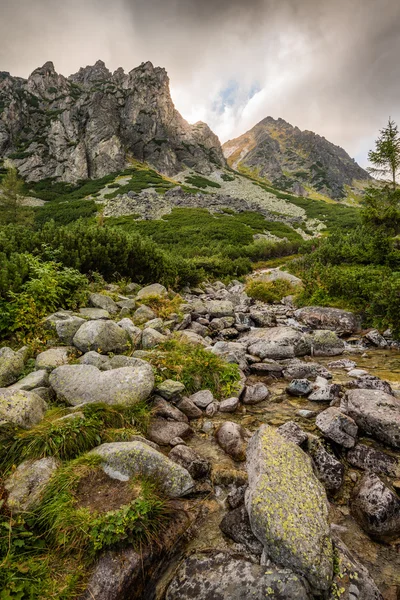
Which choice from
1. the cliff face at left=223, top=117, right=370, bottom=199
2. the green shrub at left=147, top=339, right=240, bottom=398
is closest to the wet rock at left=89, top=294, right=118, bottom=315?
the green shrub at left=147, top=339, right=240, bottom=398

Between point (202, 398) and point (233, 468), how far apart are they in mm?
1484

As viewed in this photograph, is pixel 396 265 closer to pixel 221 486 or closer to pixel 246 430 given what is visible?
pixel 246 430

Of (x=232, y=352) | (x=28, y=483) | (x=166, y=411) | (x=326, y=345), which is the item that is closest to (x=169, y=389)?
(x=166, y=411)

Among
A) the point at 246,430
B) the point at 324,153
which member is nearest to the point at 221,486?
the point at 246,430

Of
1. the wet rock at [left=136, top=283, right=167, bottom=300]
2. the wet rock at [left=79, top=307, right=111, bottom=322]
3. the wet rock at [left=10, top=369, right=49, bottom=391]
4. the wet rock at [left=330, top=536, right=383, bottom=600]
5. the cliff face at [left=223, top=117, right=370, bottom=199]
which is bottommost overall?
the wet rock at [left=330, top=536, right=383, bottom=600]

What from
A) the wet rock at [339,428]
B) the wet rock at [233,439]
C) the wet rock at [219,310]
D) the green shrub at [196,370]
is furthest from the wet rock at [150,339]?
the wet rock at [219,310]

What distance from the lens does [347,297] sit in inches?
409

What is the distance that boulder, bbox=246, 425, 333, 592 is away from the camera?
2.14m

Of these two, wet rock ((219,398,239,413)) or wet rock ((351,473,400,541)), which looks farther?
wet rock ((219,398,239,413))

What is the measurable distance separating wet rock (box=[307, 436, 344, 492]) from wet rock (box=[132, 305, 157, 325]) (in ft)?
16.1

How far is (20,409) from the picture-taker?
3.16 metres

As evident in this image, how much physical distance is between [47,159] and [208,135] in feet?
204

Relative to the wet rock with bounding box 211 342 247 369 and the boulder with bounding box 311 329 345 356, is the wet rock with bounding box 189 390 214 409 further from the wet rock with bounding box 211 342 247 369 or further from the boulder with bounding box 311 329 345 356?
the boulder with bounding box 311 329 345 356

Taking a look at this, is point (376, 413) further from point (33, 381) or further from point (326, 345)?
point (33, 381)
